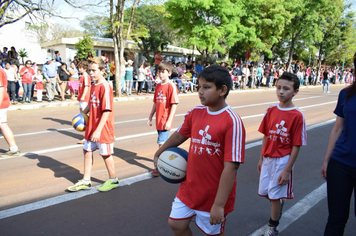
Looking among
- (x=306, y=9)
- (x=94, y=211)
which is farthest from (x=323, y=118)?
(x=306, y=9)

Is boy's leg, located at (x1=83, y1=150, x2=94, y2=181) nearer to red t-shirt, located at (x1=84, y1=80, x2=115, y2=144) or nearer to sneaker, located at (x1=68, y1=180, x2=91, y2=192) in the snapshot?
sneaker, located at (x1=68, y1=180, x2=91, y2=192)

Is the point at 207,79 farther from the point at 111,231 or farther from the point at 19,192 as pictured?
the point at 19,192

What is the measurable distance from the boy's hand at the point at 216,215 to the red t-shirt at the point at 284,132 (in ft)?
4.79

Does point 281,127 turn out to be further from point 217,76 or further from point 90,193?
point 90,193

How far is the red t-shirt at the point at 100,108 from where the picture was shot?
180 inches

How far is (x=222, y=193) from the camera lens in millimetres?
2344

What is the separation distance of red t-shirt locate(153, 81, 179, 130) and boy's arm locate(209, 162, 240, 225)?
331 centimetres

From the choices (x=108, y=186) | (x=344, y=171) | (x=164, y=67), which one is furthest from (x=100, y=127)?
(x=344, y=171)

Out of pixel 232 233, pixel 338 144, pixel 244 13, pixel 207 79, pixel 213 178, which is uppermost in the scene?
pixel 244 13

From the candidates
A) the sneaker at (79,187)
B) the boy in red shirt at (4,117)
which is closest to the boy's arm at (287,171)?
the sneaker at (79,187)

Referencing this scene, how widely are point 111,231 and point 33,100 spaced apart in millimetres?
13143

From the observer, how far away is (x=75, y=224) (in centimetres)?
378

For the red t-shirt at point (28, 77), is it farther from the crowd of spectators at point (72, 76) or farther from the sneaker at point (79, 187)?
the sneaker at point (79, 187)

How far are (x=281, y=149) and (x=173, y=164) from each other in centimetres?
142
